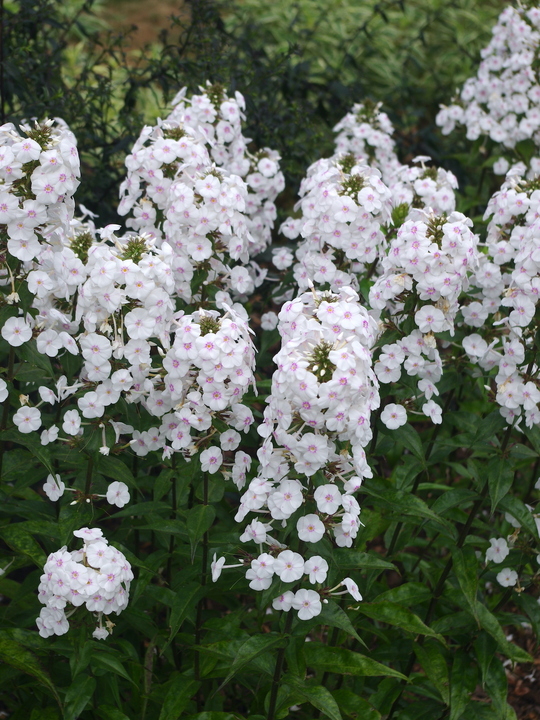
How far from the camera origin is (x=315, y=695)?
2711 mm

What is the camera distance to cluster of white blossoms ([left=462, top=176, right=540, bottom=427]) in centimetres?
290

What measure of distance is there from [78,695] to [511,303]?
2.01m

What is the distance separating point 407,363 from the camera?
2.93m

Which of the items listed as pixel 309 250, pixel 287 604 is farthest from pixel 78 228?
pixel 287 604

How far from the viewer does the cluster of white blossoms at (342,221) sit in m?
3.21

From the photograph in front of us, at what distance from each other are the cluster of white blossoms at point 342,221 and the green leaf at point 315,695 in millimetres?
1417

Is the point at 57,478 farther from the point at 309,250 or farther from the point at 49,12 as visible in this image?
the point at 49,12

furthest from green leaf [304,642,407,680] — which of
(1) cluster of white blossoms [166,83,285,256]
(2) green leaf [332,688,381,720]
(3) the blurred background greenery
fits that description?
(3) the blurred background greenery

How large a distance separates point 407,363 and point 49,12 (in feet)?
10.8

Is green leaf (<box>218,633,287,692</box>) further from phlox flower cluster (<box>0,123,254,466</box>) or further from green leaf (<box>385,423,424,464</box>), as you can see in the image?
green leaf (<box>385,423,424,464</box>)

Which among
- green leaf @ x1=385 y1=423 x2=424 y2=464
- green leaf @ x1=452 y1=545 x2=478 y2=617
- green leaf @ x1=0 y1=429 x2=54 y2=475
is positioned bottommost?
green leaf @ x1=452 y1=545 x2=478 y2=617

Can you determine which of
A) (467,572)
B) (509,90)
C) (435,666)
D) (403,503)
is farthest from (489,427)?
(509,90)

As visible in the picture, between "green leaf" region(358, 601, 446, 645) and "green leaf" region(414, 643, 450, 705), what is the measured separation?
29 cm

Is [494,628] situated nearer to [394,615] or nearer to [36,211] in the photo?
[394,615]
